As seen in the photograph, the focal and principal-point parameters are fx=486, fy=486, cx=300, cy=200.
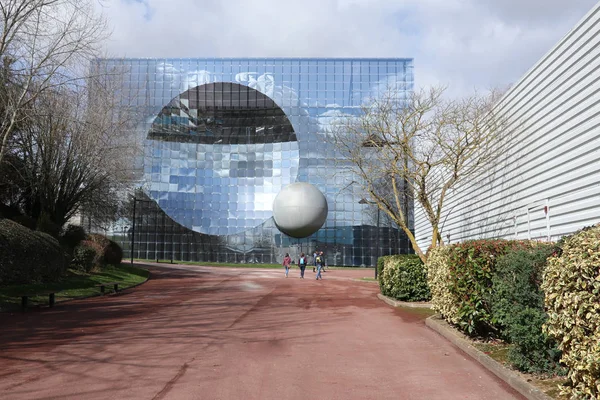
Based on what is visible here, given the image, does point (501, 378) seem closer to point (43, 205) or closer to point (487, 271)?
point (487, 271)

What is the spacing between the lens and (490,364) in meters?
7.02

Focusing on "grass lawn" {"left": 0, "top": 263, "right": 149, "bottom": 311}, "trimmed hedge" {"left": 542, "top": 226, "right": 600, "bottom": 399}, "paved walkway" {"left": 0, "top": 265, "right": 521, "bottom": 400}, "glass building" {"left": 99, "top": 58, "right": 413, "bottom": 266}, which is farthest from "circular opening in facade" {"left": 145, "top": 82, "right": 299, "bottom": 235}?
"trimmed hedge" {"left": 542, "top": 226, "right": 600, "bottom": 399}

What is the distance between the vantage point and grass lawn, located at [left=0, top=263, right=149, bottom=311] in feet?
48.6

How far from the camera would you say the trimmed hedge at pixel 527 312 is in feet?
19.9

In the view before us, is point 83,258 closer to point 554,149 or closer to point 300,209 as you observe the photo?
point 554,149

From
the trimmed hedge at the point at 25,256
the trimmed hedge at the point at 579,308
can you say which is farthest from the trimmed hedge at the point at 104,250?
the trimmed hedge at the point at 579,308

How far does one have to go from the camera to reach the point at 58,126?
2127cm

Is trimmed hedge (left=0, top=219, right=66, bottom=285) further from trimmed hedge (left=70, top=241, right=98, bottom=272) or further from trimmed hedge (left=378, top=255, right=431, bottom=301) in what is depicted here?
trimmed hedge (left=378, top=255, right=431, bottom=301)

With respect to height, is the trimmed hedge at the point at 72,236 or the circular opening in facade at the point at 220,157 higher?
the circular opening in facade at the point at 220,157

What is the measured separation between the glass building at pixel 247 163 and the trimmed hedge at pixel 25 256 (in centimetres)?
3806

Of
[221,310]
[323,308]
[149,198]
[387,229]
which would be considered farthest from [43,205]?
[387,229]

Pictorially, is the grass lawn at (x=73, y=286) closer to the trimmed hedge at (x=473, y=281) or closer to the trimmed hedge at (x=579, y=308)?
the trimmed hedge at (x=473, y=281)

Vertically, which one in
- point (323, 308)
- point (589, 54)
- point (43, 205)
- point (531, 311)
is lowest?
point (323, 308)

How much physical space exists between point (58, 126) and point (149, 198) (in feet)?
125
